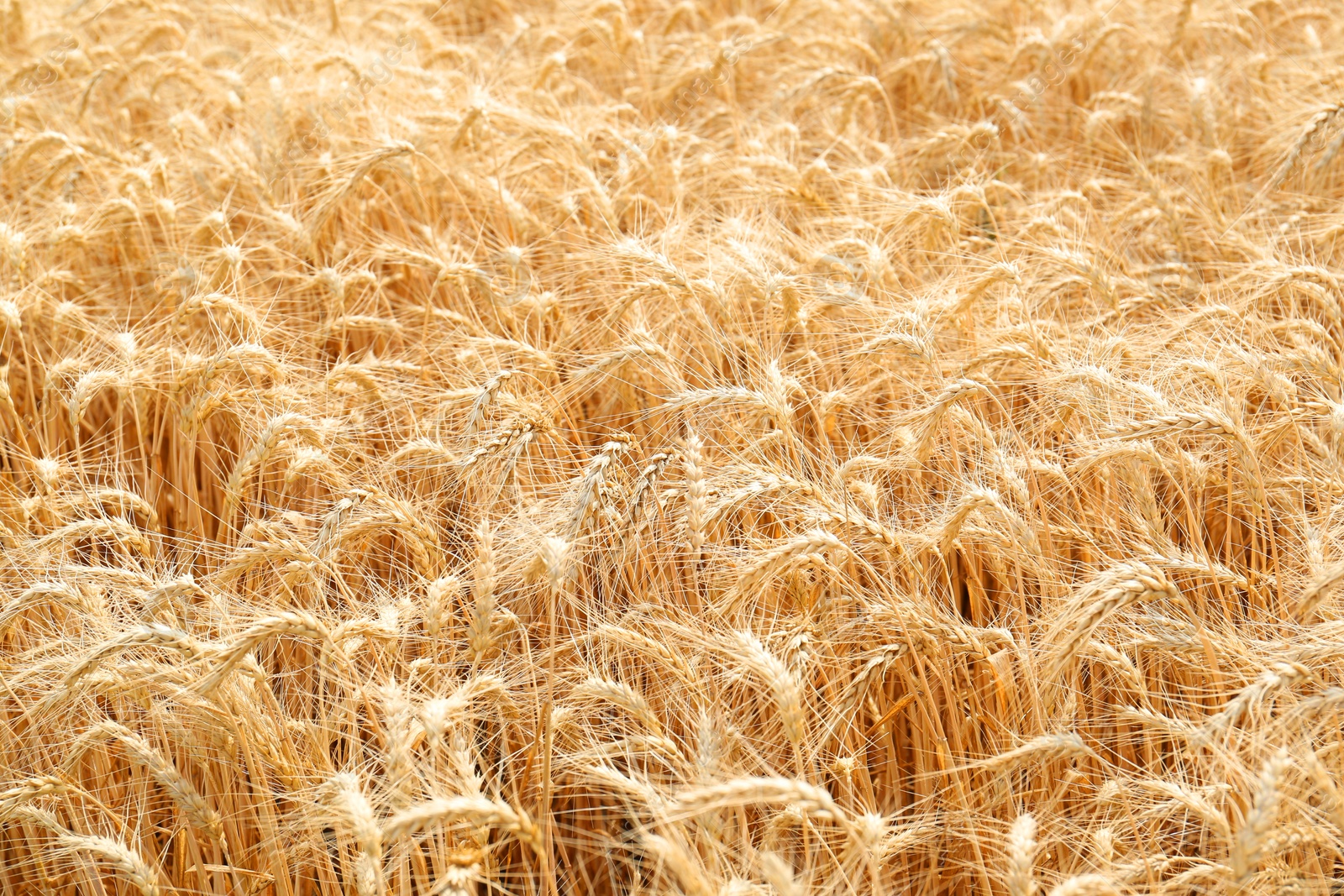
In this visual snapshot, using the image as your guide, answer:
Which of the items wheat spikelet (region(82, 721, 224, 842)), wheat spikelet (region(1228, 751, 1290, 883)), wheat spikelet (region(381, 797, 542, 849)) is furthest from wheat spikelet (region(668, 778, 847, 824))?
wheat spikelet (region(82, 721, 224, 842))

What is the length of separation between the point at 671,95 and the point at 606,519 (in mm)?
2279

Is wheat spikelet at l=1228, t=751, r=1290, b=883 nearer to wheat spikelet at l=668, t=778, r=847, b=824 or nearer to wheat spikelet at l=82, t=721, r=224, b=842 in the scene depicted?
wheat spikelet at l=668, t=778, r=847, b=824

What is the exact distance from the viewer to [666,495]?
1.88m

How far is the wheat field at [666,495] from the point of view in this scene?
1.55 meters

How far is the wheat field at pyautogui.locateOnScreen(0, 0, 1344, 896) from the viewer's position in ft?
5.09

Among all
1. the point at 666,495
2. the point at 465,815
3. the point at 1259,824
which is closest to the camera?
the point at 1259,824

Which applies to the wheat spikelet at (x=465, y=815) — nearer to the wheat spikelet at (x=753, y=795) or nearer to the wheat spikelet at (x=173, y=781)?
the wheat spikelet at (x=753, y=795)

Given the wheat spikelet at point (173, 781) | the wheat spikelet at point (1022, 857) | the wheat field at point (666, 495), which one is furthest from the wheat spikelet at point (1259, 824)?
the wheat spikelet at point (173, 781)

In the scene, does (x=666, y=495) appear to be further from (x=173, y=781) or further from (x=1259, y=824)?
(x=1259, y=824)

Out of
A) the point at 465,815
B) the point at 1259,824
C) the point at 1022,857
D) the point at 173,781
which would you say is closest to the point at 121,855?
the point at 173,781

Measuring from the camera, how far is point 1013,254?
2.79m

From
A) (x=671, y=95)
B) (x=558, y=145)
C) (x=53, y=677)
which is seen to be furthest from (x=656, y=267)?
(x=671, y=95)

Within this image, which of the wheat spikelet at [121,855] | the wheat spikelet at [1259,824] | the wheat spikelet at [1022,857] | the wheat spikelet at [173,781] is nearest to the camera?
the wheat spikelet at [1259,824]

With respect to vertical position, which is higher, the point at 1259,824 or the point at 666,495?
the point at 666,495
